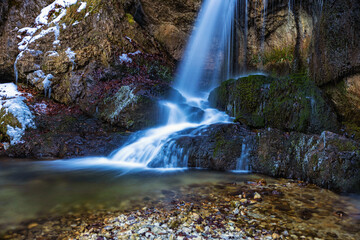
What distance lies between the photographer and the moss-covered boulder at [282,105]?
283 inches

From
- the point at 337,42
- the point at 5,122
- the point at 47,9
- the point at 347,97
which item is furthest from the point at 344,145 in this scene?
the point at 47,9

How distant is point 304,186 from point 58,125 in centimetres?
823

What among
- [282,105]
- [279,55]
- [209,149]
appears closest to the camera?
[209,149]

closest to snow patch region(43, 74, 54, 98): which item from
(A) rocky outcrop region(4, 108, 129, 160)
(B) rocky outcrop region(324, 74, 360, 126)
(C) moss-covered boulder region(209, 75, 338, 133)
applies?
(A) rocky outcrop region(4, 108, 129, 160)

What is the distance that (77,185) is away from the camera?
4.67 meters

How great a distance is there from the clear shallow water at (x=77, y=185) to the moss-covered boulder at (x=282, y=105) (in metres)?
3.19

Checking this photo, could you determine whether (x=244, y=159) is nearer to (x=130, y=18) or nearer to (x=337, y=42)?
(x=337, y=42)

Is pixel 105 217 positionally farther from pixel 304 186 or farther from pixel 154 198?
pixel 304 186

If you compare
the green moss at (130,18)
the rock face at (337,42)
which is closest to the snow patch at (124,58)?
the green moss at (130,18)

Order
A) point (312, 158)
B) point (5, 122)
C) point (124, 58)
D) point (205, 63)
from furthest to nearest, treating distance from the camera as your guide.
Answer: point (205, 63) → point (124, 58) → point (5, 122) → point (312, 158)

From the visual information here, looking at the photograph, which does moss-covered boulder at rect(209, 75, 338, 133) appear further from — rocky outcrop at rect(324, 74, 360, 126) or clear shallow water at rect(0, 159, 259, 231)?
clear shallow water at rect(0, 159, 259, 231)

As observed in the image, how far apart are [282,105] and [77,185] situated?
6.50m

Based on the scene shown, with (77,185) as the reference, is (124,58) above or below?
above

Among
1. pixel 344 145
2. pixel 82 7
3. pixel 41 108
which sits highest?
pixel 82 7
